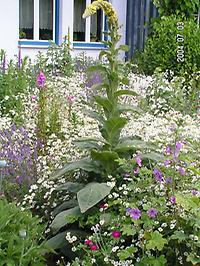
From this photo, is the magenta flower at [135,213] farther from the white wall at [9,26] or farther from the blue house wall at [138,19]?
the blue house wall at [138,19]

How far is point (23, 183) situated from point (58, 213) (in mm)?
613

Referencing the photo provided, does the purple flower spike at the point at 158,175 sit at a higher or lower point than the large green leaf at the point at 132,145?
lower

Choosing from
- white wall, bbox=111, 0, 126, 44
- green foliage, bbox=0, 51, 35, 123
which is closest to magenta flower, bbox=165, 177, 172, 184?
green foliage, bbox=0, 51, 35, 123

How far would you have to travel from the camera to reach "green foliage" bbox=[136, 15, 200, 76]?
32.4 feet

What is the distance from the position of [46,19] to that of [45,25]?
13 centimetres

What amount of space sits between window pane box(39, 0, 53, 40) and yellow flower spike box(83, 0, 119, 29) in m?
8.44

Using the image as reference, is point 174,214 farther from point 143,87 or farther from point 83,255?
point 143,87

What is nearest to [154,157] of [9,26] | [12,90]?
[12,90]

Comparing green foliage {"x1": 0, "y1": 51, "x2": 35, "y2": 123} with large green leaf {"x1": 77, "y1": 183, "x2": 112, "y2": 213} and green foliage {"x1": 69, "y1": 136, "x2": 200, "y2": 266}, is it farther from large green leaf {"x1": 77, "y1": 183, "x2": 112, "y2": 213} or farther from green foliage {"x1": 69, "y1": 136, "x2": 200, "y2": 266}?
green foliage {"x1": 69, "y1": 136, "x2": 200, "y2": 266}

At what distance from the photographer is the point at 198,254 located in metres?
2.81

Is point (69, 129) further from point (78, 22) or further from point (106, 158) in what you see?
point (78, 22)

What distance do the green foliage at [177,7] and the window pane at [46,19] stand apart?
2.25 meters

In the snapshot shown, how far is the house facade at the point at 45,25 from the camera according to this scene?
10.8 m
